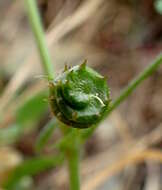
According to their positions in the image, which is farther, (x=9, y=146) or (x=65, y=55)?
(x=65, y=55)

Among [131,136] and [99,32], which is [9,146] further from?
[99,32]

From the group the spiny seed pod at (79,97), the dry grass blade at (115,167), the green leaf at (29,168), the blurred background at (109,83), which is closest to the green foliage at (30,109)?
the blurred background at (109,83)

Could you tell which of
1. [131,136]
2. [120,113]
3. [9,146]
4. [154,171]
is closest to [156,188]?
[154,171]

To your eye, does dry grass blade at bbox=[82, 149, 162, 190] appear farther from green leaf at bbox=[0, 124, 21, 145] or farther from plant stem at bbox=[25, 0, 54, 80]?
plant stem at bbox=[25, 0, 54, 80]

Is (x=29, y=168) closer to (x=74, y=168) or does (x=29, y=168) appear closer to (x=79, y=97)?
(x=74, y=168)

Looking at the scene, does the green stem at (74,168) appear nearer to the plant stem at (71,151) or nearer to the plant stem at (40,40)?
the plant stem at (71,151)

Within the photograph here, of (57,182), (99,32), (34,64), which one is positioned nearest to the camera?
(57,182)

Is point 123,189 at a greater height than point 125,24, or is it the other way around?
point 125,24
